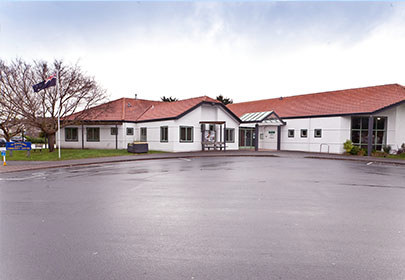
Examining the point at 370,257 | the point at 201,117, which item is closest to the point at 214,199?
the point at 370,257

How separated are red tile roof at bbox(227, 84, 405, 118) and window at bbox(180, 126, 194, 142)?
11.6 meters

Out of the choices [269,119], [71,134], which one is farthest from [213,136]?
[71,134]

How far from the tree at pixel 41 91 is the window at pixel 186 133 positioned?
33.2 feet

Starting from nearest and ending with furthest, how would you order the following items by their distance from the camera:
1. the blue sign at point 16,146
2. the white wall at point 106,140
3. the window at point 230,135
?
the blue sign at point 16,146
the window at point 230,135
the white wall at point 106,140

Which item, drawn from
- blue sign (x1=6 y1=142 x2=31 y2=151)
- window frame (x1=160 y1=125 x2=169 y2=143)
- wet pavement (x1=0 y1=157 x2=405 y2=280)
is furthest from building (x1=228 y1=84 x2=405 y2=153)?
blue sign (x1=6 y1=142 x2=31 y2=151)

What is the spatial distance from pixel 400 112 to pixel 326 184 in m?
20.5

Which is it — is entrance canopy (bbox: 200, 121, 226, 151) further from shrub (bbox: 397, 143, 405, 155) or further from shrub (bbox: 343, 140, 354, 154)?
shrub (bbox: 397, 143, 405, 155)

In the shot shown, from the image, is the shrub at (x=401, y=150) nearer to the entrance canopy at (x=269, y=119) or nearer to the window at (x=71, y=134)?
the entrance canopy at (x=269, y=119)

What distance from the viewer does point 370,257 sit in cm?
346

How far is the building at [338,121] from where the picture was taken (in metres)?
22.5

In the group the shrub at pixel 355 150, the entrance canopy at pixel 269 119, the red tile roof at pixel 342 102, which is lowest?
the shrub at pixel 355 150

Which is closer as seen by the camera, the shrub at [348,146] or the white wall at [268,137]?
the shrub at [348,146]

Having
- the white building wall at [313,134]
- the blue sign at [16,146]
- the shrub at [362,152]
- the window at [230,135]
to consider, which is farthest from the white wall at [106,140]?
the shrub at [362,152]

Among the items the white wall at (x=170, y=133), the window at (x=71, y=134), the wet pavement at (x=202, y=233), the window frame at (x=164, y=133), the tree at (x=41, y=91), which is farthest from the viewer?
the window at (x=71, y=134)
